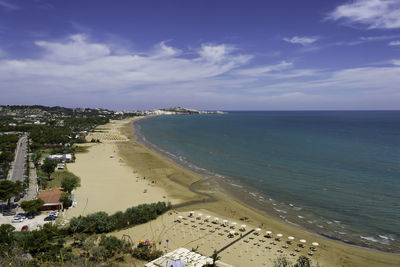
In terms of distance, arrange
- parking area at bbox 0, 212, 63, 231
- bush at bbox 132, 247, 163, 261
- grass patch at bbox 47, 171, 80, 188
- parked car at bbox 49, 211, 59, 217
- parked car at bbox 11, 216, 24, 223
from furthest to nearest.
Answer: grass patch at bbox 47, 171, 80, 188
parked car at bbox 49, 211, 59, 217
parked car at bbox 11, 216, 24, 223
parking area at bbox 0, 212, 63, 231
bush at bbox 132, 247, 163, 261

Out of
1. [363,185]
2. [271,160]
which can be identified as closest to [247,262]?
[363,185]

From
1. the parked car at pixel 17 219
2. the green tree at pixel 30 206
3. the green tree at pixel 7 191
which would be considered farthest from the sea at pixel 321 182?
the green tree at pixel 7 191

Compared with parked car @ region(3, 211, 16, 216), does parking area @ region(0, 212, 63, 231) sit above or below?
below

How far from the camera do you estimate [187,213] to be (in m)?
27.1

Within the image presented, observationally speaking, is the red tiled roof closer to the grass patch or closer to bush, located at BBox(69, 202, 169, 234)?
bush, located at BBox(69, 202, 169, 234)

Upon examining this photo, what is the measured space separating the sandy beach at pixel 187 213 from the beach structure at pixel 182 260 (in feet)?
7.85

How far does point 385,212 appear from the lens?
2753cm

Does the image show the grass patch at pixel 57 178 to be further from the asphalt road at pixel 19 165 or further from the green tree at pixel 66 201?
the green tree at pixel 66 201

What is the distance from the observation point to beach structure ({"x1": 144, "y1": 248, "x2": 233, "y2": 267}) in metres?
15.9

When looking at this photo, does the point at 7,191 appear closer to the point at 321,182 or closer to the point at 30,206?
the point at 30,206

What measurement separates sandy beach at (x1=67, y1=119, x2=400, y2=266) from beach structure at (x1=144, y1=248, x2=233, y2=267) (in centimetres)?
239

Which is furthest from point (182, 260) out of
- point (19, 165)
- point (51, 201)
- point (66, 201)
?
point (19, 165)

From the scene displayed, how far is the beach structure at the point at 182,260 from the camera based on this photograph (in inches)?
625

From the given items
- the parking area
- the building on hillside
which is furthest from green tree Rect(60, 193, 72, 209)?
the parking area
